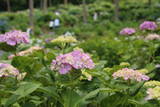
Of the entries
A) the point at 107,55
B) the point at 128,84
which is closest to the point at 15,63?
the point at 128,84

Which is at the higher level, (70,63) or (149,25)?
(70,63)

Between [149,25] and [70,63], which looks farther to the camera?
[149,25]

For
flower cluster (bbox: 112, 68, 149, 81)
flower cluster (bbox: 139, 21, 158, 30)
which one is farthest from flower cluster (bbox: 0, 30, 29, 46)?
flower cluster (bbox: 139, 21, 158, 30)

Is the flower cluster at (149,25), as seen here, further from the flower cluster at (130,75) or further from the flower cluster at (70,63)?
the flower cluster at (70,63)

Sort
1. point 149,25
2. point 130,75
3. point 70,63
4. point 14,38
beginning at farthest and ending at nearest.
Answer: point 149,25 < point 14,38 < point 130,75 < point 70,63

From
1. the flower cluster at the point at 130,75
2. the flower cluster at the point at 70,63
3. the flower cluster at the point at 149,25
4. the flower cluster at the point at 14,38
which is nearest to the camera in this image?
the flower cluster at the point at 70,63

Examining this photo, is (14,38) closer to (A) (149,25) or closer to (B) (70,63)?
(B) (70,63)

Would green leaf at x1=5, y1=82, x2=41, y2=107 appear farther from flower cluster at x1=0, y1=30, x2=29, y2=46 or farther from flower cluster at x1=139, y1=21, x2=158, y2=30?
flower cluster at x1=139, y1=21, x2=158, y2=30

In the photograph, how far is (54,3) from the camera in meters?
32.6

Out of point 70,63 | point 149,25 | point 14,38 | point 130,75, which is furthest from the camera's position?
point 149,25

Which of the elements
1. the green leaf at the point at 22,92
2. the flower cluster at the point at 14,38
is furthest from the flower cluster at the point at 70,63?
the flower cluster at the point at 14,38

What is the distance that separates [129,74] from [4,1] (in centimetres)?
2982

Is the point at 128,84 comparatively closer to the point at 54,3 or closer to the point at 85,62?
the point at 85,62

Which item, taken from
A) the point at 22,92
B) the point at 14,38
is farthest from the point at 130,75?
the point at 14,38
